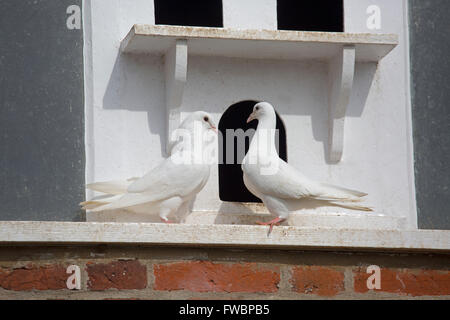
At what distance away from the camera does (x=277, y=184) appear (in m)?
6.23

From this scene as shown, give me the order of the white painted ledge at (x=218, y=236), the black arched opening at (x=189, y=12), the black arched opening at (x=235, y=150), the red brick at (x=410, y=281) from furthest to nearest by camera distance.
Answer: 1. the black arched opening at (x=189, y=12)
2. the black arched opening at (x=235, y=150)
3. the red brick at (x=410, y=281)
4. the white painted ledge at (x=218, y=236)

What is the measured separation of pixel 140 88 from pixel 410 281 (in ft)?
4.96

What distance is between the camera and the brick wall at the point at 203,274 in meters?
6.11

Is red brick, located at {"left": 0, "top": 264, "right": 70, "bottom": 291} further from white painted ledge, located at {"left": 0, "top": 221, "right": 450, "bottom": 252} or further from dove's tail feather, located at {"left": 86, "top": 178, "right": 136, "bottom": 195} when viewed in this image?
dove's tail feather, located at {"left": 86, "top": 178, "right": 136, "bottom": 195}

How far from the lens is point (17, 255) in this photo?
6.13 m

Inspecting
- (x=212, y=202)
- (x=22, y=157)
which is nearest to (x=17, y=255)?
(x=22, y=157)

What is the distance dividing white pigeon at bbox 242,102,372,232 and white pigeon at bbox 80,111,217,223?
21cm

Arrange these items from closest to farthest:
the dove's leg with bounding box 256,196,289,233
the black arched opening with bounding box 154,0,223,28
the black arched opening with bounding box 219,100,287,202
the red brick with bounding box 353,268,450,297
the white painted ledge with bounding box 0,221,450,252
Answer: the white painted ledge with bounding box 0,221,450,252 → the dove's leg with bounding box 256,196,289,233 → the red brick with bounding box 353,268,450,297 → the black arched opening with bounding box 219,100,287,202 → the black arched opening with bounding box 154,0,223,28

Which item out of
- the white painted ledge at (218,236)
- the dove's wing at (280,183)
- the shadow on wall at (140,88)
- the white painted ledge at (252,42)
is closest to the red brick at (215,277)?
the white painted ledge at (218,236)

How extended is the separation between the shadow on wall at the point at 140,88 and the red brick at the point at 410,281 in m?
1.07

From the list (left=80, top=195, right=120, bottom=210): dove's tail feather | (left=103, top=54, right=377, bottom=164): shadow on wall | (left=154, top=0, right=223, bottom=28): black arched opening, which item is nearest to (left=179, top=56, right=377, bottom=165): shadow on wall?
(left=103, top=54, right=377, bottom=164): shadow on wall

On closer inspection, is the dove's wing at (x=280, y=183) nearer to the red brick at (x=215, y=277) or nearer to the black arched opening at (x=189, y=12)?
the red brick at (x=215, y=277)

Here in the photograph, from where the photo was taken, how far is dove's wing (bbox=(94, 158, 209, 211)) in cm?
617

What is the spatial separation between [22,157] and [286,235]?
1.23 metres
